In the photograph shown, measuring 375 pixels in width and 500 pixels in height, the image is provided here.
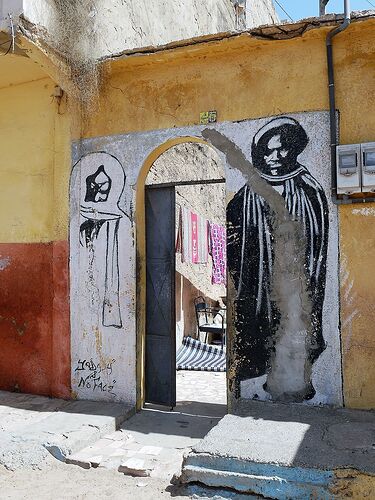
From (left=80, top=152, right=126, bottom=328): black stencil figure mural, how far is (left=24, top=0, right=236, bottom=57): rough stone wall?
131cm

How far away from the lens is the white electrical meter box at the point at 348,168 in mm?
4621

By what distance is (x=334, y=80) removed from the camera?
15.9ft

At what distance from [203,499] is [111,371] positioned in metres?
2.24

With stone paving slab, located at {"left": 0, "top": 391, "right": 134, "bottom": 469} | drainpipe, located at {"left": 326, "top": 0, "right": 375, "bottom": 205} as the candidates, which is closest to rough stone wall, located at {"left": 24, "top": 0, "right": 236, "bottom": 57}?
drainpipe, located at {"left": 326, "top": 0, "right": 375, "bottom": 205}

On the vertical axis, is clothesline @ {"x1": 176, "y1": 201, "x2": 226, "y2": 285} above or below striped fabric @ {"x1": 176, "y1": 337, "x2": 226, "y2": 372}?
above

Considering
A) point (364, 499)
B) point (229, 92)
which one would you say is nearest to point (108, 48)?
point (229, 92)

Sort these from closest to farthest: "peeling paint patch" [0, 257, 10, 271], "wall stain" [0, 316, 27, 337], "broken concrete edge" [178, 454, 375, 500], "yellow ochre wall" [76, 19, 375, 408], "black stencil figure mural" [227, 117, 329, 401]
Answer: "broken concrete edge" [178, 454, 375, 500]
"yellow ochre wall" [76, 19, 375, 408]
"black stencil figure mural" [227, 117, 329, 401]
"wall stain" [0, 316, 27, 337]
"peeling paint patch" [0, 257, 10, 271]

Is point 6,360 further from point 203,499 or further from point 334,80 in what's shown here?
point 334,80

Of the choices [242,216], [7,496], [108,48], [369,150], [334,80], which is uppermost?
[108,48]

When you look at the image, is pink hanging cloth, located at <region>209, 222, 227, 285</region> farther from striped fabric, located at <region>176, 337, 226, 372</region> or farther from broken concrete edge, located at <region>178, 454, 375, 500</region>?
broken concrete edge, located at <region>178, 454, 375, 500</region>

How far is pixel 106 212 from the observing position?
5.75m

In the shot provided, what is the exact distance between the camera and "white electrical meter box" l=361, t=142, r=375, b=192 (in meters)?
4.57

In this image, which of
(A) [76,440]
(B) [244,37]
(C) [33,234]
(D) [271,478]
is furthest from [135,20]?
(D) [271,478]

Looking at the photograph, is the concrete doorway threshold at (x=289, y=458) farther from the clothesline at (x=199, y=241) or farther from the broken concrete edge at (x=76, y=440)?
the clothesline at (x=199, y=241)
